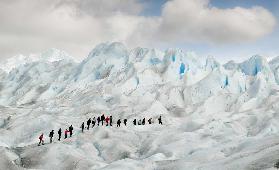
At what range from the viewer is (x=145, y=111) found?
254 ft

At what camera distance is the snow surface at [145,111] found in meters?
32.7

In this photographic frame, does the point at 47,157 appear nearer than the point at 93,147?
Yes

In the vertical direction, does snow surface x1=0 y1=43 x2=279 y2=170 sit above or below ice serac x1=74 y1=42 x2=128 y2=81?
below

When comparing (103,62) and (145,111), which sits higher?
(103,62)

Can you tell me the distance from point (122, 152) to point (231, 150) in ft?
59.2

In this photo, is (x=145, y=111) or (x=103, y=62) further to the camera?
(x=103, y=62)

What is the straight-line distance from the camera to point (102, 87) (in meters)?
110

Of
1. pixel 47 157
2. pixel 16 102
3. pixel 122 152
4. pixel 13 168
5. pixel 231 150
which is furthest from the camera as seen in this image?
pixel 16 102

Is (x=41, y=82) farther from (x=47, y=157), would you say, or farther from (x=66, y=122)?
Answer: (x=47, y=157)

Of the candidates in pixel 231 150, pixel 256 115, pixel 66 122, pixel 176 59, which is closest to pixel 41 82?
→ pixel 176 59

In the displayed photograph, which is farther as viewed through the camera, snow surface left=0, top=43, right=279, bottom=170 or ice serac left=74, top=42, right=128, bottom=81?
ice serac left=74, top=42, right=128, bottom=81

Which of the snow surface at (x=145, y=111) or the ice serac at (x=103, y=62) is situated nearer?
the snow surface at (x=145, y=111)

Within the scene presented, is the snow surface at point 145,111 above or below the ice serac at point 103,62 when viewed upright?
below

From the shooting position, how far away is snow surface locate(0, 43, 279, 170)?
32741 mm
